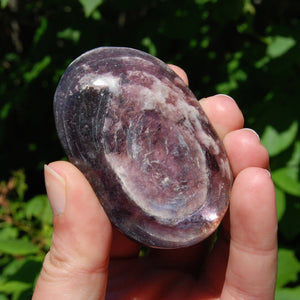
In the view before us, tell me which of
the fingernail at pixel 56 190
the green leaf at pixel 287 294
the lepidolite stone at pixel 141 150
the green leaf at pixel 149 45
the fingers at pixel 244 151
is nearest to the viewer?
the fingernail at pixel 56 190

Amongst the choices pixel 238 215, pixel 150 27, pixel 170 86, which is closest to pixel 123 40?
pixel 150 27

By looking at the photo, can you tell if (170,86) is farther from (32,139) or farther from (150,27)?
(32,139)

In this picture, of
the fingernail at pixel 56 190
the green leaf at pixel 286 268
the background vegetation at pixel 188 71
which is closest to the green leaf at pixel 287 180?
the background vegetation at pixel 188 71

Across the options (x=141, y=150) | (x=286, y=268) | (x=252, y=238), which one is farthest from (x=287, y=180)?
(x=141, y=150)

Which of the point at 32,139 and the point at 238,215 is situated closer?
the point at 238,215

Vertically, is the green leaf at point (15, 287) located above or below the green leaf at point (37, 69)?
below

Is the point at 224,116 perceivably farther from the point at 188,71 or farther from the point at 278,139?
the point at 188,71

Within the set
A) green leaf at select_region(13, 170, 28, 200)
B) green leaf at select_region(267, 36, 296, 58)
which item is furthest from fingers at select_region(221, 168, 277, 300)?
green leaf at select_region(13, 170, 28, 200)

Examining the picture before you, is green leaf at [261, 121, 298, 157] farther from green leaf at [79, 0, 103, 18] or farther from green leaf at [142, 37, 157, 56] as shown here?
green leaf at [79, 0, 103, 18]

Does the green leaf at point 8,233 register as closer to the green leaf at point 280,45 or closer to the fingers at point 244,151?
the fingers at point 244,151
